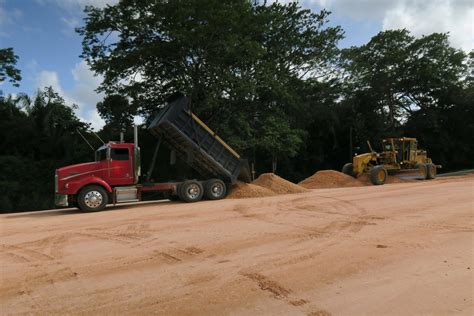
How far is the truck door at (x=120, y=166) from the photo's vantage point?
567 inches

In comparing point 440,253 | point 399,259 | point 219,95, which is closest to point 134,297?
point 399,259

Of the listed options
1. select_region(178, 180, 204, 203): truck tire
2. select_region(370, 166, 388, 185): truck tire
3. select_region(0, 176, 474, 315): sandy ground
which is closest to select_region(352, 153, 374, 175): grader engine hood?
select_region(370, 166, 388, 185): truck tire

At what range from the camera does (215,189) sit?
1612 centimetres

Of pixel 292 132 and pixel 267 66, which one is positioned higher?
Result: pixel 267 66

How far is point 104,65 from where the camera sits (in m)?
23.7

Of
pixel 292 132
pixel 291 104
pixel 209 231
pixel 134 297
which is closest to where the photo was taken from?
pixel 134 297

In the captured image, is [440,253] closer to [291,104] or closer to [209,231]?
[209,231]

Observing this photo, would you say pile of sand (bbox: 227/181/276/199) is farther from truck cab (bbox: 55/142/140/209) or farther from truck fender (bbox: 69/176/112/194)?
truck fender (bbox: 69/176/112/194)

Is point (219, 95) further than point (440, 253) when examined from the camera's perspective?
Yes

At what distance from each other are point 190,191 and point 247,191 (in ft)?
8.13

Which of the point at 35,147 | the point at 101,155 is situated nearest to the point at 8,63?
the point at 35,147

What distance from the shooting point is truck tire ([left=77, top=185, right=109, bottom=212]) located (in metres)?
13.4

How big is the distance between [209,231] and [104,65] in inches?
704

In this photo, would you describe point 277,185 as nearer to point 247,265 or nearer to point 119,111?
point 247,265
